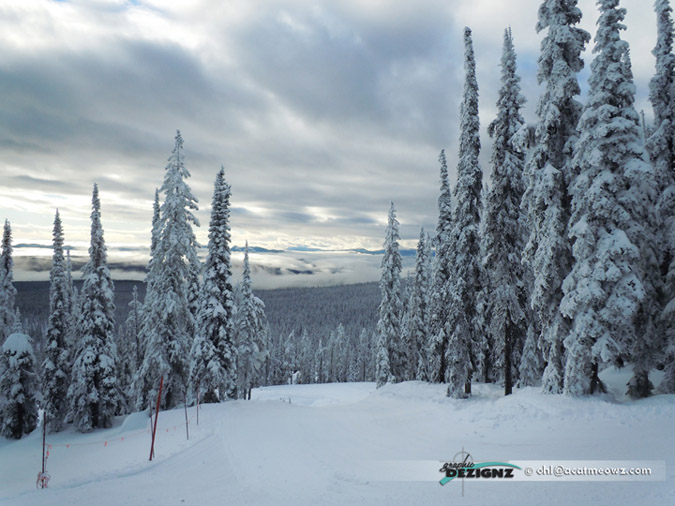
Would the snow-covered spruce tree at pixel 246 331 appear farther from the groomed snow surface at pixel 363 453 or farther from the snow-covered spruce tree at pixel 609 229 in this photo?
the snow-covered spruce tree at pixel 609 229

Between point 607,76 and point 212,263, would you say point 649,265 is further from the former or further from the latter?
point 212,263

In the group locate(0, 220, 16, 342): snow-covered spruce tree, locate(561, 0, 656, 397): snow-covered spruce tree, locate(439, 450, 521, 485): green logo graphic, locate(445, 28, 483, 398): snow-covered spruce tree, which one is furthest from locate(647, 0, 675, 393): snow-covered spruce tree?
locate(0, 220, 16, 342): snow-covered spruce tree

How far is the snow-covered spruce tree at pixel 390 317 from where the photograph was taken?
4158cm

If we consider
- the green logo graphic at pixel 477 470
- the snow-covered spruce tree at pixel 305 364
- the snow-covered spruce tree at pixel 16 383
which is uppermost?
the green logo graphic at pixel 477 470

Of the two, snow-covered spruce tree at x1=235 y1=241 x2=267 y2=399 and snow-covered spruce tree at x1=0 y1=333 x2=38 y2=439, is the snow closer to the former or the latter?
snow-covered spruce tree at x1=0 y1=333 x2=38 y2=439

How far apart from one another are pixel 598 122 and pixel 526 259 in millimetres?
7076

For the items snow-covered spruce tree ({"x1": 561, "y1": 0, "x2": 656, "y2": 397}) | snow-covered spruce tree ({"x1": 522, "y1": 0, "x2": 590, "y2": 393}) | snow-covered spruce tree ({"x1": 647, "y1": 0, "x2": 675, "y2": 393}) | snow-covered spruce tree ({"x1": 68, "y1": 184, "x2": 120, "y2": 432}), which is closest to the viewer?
snow-covered spruce tree ({"x1": 561, "y1": 0, "x2": 656, "y2": 397})

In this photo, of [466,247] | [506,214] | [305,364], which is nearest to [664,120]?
[506,214]

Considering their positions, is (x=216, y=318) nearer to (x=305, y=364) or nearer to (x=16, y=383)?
(x=16, y=383)

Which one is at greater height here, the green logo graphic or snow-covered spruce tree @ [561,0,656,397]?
snow-covered spruce tree @ [561,0,656,397]

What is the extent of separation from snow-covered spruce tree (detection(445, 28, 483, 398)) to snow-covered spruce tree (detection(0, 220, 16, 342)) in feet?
134

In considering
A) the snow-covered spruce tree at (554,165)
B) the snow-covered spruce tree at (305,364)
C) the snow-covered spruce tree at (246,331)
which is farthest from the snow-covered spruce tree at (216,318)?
the snow-covered spruce tree at (305,364)

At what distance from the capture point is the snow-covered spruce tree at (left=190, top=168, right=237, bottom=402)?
96.8ft

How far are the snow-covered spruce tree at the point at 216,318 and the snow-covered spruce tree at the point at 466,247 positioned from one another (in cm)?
1675
